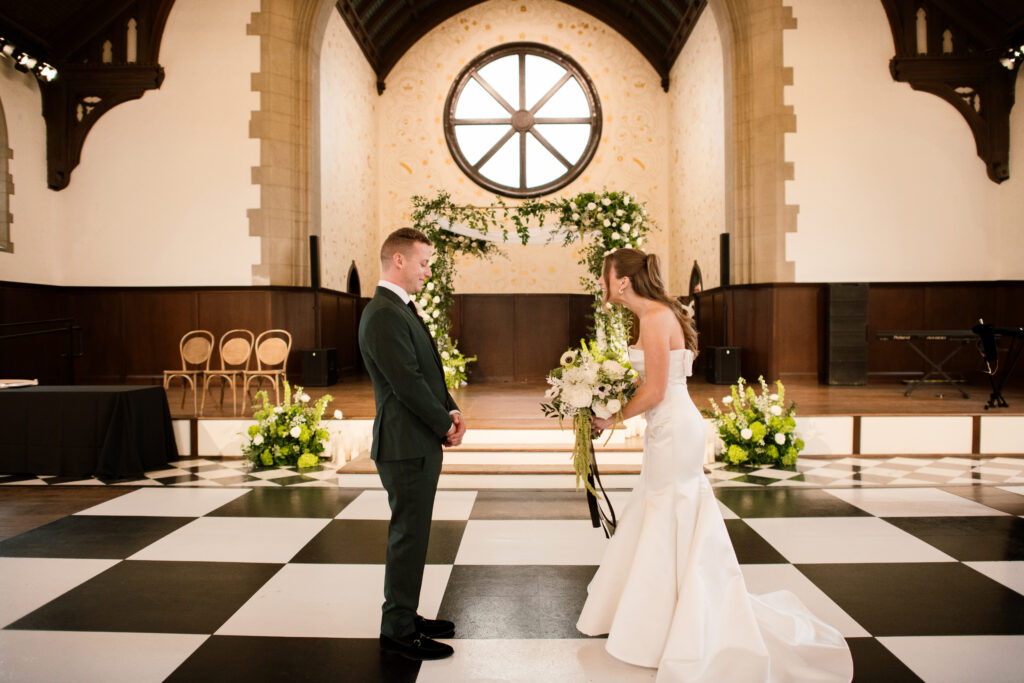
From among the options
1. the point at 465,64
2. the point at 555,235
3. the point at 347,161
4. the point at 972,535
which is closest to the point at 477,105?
the point at 465,64

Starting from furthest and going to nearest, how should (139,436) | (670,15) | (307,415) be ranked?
1. (670,15)
2. (307,415)
3. (139,436)

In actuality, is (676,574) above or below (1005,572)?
above

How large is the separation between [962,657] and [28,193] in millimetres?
10421

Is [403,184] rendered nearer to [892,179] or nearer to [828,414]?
[892,179]

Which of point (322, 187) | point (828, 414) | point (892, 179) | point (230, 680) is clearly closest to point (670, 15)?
point (892, 179)

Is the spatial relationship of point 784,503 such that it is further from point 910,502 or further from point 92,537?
point 92,537

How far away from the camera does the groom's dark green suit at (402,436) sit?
2.08 metres

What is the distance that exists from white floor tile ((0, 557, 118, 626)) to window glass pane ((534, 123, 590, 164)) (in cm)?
1092

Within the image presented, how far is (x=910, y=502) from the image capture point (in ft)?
13.7

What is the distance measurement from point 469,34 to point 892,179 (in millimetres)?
7894

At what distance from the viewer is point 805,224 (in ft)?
28.5

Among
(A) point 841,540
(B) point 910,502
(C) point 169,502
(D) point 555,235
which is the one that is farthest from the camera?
(D) point 555,235

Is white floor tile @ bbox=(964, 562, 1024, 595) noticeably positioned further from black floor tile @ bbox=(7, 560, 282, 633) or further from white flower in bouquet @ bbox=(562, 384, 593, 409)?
black floor tile @ bbox=(7, 560, 282, 633)

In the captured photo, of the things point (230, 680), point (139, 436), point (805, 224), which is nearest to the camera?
point (230, 680)
